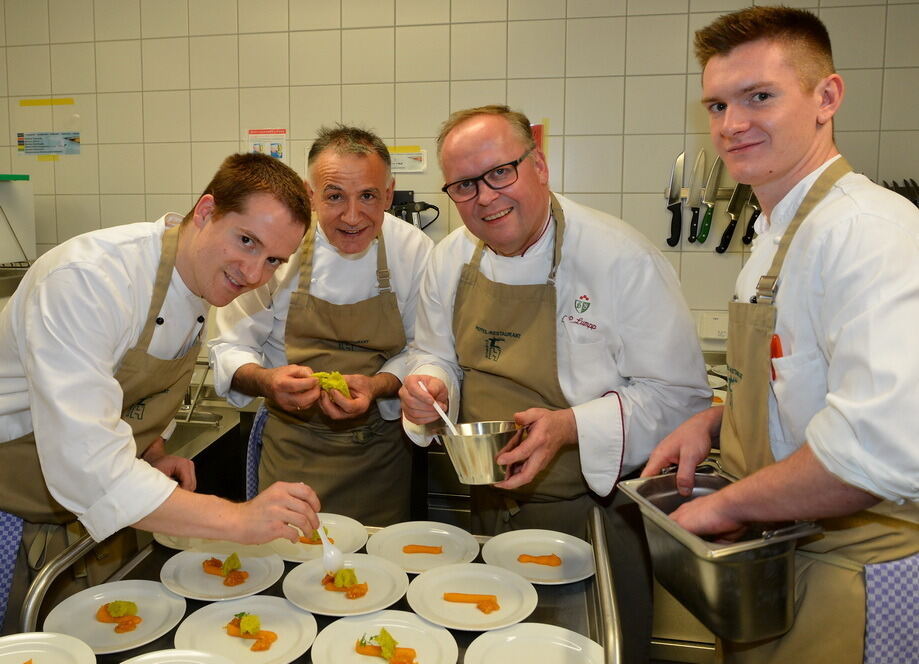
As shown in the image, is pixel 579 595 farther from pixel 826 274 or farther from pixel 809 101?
pixel 809 101

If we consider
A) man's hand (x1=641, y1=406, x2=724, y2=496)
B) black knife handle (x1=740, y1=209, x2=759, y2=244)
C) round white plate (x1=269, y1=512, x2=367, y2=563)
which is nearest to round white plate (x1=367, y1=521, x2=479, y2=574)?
round white plate (x1=269, y1=512, x2=367, y2=563)

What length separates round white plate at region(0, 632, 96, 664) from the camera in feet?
3.81

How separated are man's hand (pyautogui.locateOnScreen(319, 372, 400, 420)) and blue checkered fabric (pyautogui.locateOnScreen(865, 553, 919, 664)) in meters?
1.31

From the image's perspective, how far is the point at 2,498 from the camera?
162 centimetres

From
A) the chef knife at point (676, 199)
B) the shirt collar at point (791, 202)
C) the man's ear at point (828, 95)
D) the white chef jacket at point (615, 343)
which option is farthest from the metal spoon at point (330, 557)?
the chef knife at point (676, 199)

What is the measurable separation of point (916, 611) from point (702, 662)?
162 centimetres

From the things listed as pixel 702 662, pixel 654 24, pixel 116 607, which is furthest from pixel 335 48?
pixel 702 662

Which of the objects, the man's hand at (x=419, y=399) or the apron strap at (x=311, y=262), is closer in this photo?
the man's hand at (x=419, y=399)

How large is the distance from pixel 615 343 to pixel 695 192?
1.52 meters

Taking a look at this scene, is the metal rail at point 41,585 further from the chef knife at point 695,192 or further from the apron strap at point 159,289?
the chef knife at point 695,192

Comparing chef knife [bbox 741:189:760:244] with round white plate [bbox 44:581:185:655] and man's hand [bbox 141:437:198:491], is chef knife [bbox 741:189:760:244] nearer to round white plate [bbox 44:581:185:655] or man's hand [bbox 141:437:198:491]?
man's hand [bbox 141:437:198:491]

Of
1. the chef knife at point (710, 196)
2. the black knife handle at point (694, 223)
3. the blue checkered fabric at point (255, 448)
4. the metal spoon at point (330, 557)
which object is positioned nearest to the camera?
the metal spoon at point (330, 557)

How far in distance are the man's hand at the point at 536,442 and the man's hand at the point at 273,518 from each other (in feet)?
1.33

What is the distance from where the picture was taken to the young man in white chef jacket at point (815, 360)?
3.33ft
